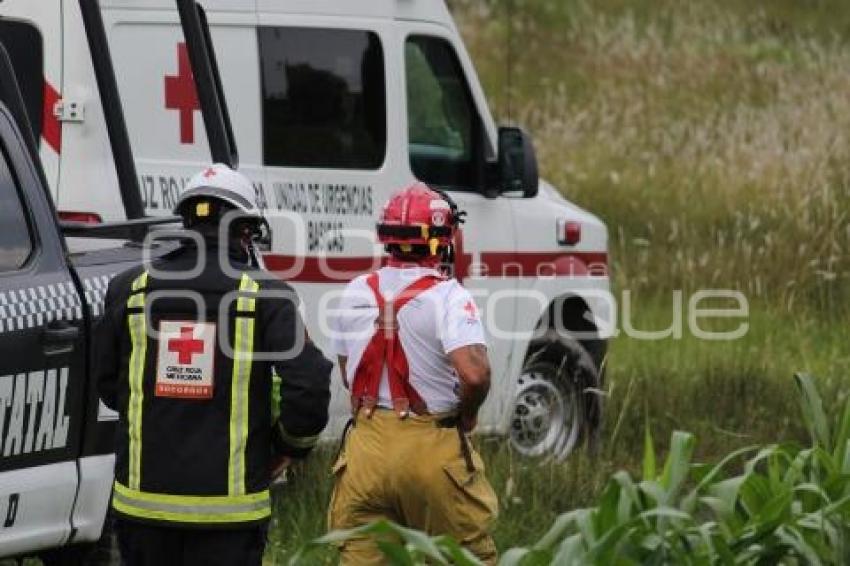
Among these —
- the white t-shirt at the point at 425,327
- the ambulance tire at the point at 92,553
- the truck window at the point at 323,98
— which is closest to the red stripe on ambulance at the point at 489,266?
the truck window at the point at 323,98

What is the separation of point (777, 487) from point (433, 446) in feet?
4.37

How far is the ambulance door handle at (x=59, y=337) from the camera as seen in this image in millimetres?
8523

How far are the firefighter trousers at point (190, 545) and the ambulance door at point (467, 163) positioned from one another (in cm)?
465

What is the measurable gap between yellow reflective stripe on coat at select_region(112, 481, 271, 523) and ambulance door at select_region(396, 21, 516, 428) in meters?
4.68

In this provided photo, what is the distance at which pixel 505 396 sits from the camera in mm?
12336

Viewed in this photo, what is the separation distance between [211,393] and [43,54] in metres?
3.59

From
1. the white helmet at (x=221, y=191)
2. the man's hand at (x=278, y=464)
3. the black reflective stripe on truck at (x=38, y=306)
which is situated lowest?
the man's hand at (x=278, y=464)

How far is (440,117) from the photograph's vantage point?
40.1ft

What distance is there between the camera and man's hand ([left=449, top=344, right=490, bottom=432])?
7.89m

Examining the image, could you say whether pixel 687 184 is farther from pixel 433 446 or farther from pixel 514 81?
pixel 433 446

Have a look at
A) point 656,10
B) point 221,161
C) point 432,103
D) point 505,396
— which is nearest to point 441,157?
point 432,103

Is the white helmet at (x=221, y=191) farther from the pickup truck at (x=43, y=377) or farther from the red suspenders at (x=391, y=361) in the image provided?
the pickup truck at (x=43, y=377)

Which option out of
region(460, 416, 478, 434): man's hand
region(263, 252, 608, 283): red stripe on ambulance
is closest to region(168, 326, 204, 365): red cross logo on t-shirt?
region(460, 416, 478, 434): man's hand

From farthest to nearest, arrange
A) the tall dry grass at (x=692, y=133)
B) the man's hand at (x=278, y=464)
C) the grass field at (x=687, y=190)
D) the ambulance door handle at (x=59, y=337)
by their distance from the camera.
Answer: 1. the tall dry grass at (x=692, y=133)
2. the grass field at (x=687, y=190)
3. the ambulance door handle at (x=59, y=337)
4. the man's hand at (x=278, y=464)
